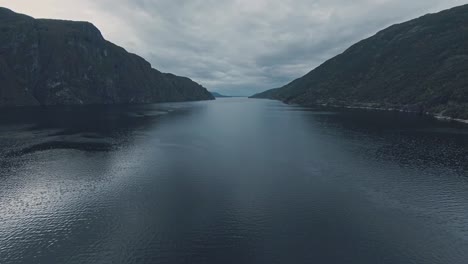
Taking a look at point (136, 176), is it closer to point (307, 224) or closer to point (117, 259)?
point (117, 259)

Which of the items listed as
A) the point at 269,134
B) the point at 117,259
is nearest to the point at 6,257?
the point at 117,259

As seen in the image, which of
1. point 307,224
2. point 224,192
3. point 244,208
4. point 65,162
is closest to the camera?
point 307,224

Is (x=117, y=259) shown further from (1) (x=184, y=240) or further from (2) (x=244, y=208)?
(2) (x=244, y=208)

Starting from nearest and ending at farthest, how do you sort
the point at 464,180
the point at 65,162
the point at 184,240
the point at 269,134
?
the point at 184,240 < the point at 464,180 < the point at 65,162 < the point at 269,134

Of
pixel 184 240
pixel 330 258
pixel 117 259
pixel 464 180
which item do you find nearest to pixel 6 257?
pixel 117 259

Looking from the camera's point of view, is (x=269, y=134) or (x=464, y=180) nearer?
(x=464, y=180)

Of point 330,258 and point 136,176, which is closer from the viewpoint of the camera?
point 330,258
